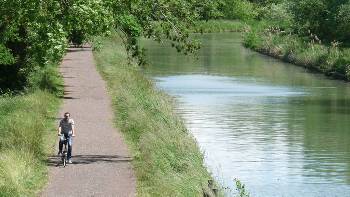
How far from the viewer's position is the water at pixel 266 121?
2822 cm

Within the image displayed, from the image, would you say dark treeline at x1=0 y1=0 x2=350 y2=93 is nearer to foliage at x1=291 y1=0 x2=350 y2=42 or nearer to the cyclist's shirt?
the cyclist's shirt

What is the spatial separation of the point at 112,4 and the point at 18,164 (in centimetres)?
477

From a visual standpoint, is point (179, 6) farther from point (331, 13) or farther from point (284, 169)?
point (331, 13)

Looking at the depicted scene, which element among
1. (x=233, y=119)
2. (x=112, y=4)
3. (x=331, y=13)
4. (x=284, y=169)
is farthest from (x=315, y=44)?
(x=112, y=4)

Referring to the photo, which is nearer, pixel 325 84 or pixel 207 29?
pixel 325 84

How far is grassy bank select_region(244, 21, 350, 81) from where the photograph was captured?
213 feet

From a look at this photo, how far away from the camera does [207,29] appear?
12294 cm

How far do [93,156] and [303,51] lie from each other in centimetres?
5252

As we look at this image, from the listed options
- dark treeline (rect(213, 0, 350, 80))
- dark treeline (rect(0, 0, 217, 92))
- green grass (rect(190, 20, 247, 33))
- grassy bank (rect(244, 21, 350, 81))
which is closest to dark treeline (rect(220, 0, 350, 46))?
dark treeline (rect(213, 0, 350, 80))

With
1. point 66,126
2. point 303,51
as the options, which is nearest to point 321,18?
point 303,51

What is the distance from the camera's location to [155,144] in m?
25.5

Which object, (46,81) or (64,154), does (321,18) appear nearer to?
(46,81)

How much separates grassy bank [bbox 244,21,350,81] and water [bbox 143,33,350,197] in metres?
1.32

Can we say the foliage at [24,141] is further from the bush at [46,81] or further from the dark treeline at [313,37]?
the dark treeline at [313,37]
